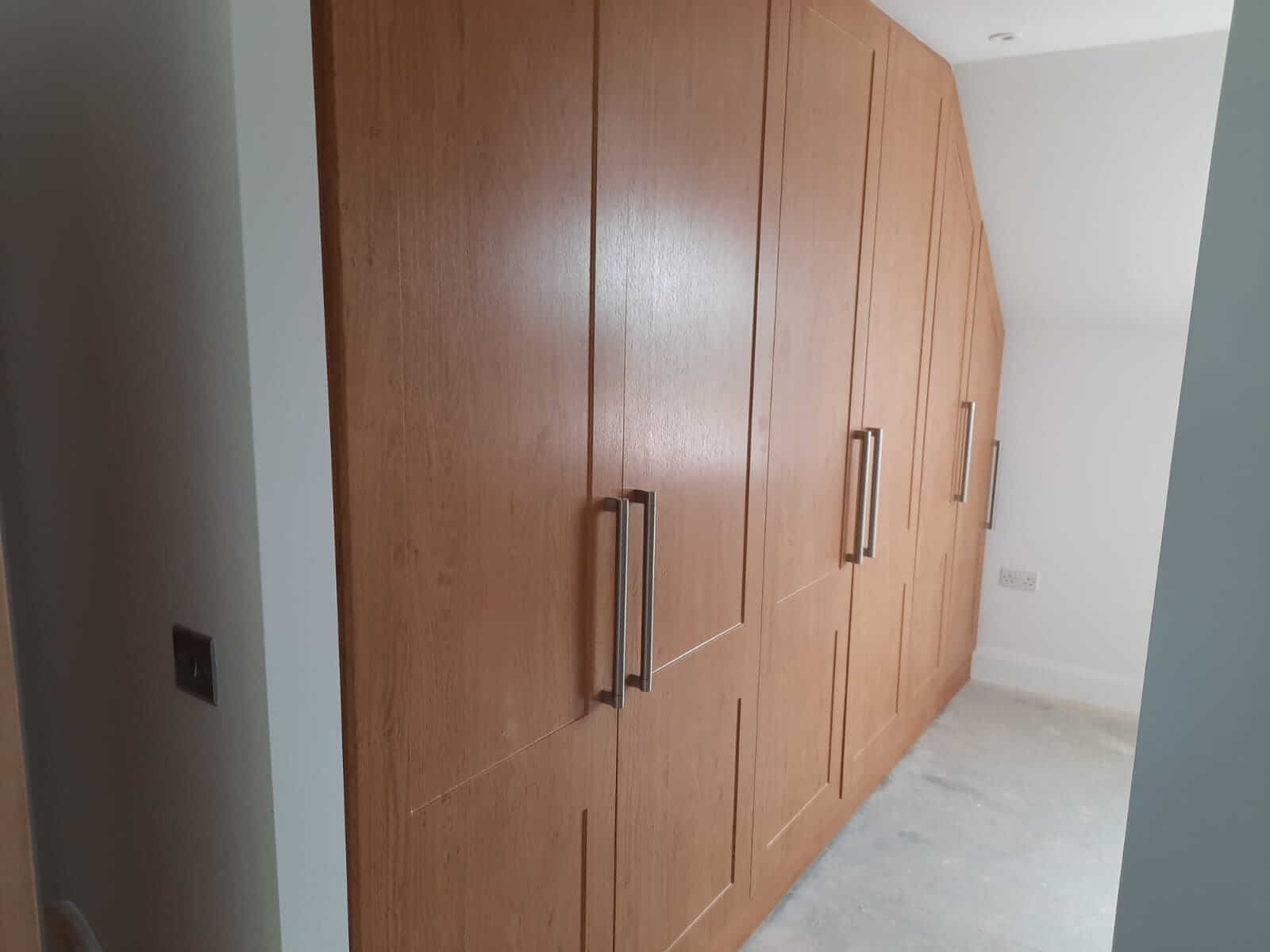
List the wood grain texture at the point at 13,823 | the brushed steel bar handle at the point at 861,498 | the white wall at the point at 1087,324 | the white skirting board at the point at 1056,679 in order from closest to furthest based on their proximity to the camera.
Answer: the wood grain texture at the point at 13,823 < the brushed steel bar handle at the point at 861,498 < the white wall at the point at 1087,324 < the white skirting board at the point at 1056,679

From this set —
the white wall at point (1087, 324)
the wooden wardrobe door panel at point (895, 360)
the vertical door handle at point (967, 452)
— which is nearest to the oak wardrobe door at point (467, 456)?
the wooden wardrobe door panel at point (895, 360)

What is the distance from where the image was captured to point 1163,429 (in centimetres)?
339

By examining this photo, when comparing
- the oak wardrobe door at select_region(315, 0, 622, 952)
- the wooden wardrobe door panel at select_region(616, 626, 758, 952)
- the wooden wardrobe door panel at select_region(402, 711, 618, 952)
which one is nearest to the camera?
the oak wardrobe door at select_region(315, 0, 622, 952)

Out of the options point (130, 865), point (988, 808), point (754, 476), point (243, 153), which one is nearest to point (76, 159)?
point (243, 153)

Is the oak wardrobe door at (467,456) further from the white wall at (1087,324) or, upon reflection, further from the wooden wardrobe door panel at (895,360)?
the white wall at (1087,324)

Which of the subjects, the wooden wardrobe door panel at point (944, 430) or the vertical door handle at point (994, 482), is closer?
the wooden wardrobe door panel at point (944, 430)

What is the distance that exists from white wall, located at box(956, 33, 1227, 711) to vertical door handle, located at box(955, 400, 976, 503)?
0.54m

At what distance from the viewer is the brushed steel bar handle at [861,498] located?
2.38 metres

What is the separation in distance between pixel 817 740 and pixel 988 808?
86 centimetres

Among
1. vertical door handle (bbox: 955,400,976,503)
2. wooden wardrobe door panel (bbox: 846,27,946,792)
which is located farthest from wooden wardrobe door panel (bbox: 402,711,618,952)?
vertical door handle (bbox: 955,400,976,503)

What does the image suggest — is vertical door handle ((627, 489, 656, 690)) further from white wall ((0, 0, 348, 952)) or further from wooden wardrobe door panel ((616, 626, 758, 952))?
white wall ((0, 0, 348, 952))

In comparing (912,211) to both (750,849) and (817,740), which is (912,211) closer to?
(817,740)

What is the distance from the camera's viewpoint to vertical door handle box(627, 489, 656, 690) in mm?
1470

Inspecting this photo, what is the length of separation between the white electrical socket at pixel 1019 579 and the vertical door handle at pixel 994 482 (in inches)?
8.9
